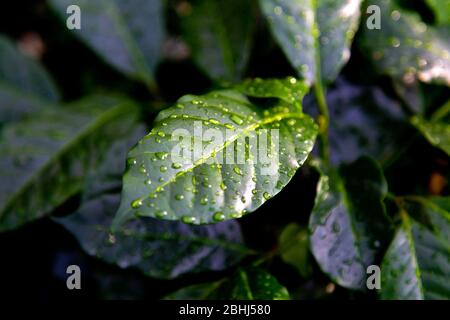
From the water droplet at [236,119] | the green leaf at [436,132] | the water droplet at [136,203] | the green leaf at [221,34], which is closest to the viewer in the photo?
the water droplet at [136,203]

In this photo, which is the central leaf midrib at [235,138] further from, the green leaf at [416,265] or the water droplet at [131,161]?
the green leaf at [416,265]

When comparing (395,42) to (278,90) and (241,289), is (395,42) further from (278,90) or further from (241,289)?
(241,289)

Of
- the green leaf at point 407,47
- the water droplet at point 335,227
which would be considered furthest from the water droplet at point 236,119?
the green leaf at point 407,47

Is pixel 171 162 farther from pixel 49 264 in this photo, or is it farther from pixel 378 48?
pixel 49 264

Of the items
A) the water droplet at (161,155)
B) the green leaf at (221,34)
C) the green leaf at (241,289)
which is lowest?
the green leaf at (241,289)
